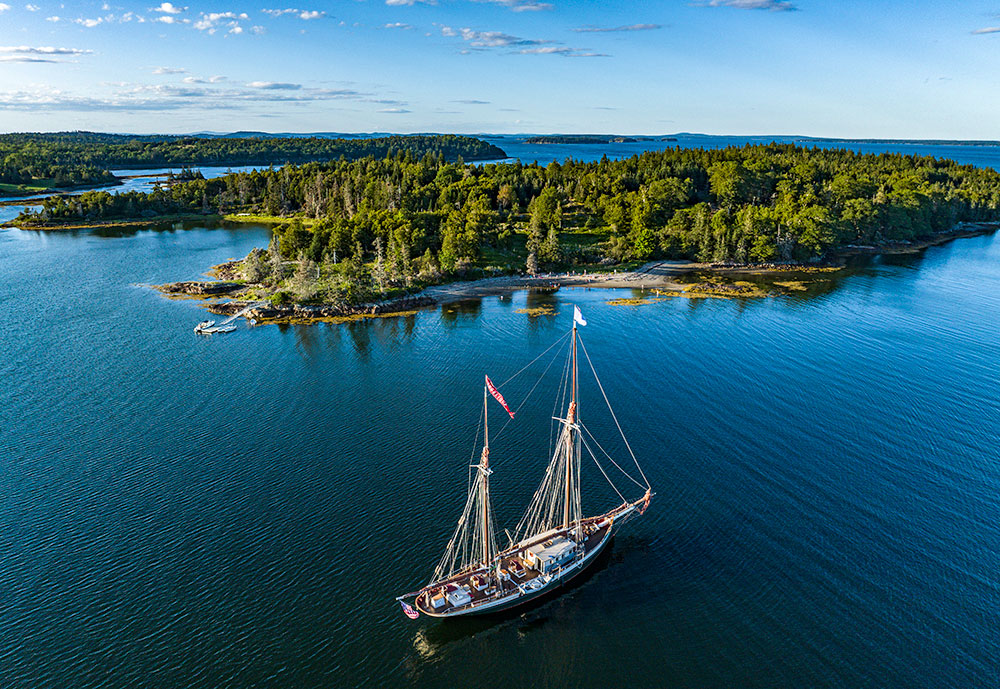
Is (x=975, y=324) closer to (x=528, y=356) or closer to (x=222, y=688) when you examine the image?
(x=528, y=356)

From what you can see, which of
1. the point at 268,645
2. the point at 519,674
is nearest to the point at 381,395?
the point at 268,645

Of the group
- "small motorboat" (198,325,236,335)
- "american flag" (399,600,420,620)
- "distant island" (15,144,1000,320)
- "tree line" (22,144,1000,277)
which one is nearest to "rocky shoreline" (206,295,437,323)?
"distant island" (15,144,1000,320)

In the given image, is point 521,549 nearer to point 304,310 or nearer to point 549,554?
point 549,554

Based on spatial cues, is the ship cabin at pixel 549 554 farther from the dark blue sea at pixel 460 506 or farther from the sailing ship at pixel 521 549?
the dark blue sea at pixel 460 506

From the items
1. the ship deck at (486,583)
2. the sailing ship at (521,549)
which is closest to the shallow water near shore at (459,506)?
the sailing ship at (521,549)

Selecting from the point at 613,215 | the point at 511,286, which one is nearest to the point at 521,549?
the point at 511,286
